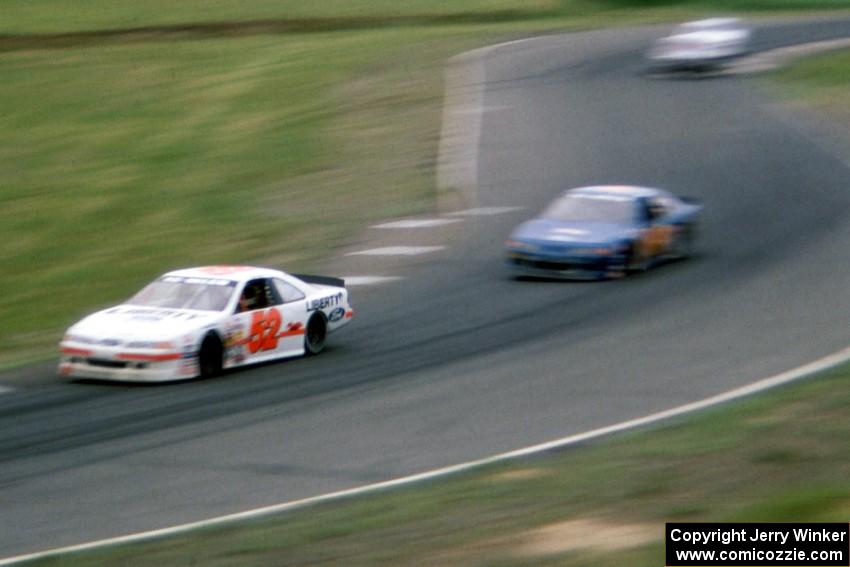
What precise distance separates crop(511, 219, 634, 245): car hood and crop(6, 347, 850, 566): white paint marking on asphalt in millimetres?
5689

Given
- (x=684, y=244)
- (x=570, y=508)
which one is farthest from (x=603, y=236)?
(x=570, y=508)

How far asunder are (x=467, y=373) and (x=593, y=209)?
732 cm

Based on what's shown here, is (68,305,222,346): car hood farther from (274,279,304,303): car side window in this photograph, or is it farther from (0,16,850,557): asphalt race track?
(274,279,304,303): car side window

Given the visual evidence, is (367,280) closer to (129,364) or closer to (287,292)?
(287,292)

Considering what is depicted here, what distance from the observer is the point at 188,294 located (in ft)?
54.0

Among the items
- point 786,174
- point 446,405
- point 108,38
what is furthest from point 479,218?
point 108,38

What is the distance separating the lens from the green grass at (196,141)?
76.0ft

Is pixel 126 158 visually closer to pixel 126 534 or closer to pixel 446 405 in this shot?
pixel 446 405

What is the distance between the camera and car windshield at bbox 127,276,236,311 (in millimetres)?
16203

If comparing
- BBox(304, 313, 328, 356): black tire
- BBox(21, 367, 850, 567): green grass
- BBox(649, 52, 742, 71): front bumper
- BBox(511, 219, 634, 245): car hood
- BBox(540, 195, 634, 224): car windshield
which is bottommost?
BBox(304, 313, 328, 356): black tire

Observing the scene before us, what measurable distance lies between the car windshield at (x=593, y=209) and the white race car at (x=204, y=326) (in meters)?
4.67

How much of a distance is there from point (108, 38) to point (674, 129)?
67.2 feet

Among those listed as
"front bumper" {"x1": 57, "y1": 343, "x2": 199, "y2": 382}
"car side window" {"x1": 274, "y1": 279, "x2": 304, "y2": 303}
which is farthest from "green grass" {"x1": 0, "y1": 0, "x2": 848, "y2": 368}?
"car side window" {"x1": 274, "y1": 279, "x2": 304, "y2": 303}

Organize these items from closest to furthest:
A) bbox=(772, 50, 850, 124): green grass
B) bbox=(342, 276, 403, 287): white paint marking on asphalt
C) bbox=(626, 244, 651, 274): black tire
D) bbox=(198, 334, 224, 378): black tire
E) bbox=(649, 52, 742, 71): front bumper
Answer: bbox=(198, 334, 224, 378): black tire < bbox=(626, 244, 651, 274): black tire < bbox=(342, 276, 403, 287): white paint marking on asphalt < bbox=(772, 50, 850, 124): green grass < bbox=(649, 52, 742, 71): front bumper
